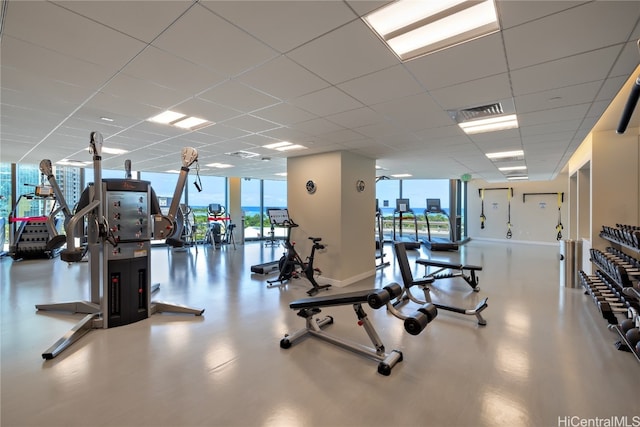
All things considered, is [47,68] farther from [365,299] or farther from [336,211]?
[336,211]

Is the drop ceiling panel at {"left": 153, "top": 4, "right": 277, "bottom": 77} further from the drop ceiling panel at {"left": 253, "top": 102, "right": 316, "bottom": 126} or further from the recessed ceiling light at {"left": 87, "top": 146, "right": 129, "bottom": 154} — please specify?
the recessed ceiling light at {"left": 87, "top": 146, "right": 129, "bottom": 154}

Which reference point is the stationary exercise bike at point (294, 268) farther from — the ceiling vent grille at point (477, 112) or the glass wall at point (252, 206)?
the glass wall at point (252, 206)

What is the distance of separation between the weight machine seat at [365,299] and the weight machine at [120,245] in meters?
1.70

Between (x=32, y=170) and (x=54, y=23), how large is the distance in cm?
936

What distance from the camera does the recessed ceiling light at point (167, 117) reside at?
3539 mm

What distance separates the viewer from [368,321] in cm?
256

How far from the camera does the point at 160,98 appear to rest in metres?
2.99

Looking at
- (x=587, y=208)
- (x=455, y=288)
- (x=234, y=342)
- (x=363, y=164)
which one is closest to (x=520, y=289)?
(x=455, y=288)

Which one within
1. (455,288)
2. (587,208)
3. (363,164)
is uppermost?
(363,164)

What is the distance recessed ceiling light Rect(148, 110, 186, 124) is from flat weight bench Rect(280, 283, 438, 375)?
8.92 ft

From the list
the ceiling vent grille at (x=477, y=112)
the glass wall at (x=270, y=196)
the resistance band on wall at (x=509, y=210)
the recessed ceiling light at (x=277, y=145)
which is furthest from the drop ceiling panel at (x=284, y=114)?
the resistance band on wall at (x=509, y=210)

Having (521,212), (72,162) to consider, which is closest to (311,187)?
(72,162)

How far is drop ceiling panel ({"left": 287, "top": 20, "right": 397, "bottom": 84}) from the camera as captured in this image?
6.15ft

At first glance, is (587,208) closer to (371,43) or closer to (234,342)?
(371,43)
